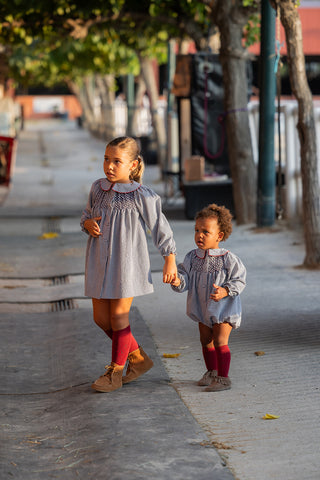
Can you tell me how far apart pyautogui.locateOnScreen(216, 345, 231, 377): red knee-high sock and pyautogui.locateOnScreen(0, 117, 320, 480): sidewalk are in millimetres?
122

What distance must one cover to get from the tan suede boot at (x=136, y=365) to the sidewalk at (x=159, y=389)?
6 centimetres

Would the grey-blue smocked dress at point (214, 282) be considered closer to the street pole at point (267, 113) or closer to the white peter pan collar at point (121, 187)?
the white peter pan collar at point (121, 187)

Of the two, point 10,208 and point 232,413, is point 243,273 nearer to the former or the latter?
point 232,413

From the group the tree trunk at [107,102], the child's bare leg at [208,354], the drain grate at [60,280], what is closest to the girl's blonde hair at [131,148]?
the child's bare leg at [208,354]

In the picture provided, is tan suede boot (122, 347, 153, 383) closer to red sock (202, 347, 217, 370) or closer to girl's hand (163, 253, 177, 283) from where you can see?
red sock (202, 347, 217, 370)

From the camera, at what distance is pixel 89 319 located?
702 centimetres

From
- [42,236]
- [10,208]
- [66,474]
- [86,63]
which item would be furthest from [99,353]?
[86,63]

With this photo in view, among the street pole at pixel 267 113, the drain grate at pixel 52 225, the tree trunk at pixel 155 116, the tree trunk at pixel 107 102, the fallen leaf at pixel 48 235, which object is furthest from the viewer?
the tree trunk at pixel 107 102

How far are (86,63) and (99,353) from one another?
25.0 metres

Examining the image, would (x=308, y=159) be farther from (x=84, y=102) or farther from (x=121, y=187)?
(x=84, y=102)

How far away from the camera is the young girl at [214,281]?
15.6ft

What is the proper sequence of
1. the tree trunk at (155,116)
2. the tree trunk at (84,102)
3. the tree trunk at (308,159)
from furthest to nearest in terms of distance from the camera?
the tree trunk at (84,102), the tree trunk at (155,116), the tree trunk at (308,159)

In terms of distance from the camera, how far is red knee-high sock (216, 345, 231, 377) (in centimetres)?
491

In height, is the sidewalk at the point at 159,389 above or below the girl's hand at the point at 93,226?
below
